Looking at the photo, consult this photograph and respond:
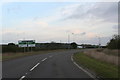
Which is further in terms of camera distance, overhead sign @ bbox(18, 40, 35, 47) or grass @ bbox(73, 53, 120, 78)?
overhead sign @ bbox(18, 40, 35, 47)

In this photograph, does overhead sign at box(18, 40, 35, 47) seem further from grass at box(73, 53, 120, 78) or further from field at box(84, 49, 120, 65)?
grass at box(73, 53, 120, 78)

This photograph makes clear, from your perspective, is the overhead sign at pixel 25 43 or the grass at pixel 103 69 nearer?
the grass at pixel 103 69

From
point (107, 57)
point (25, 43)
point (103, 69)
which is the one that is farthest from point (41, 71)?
point (25, 43)

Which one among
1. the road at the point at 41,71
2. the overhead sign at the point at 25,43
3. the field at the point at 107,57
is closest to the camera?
the road at the point at 41,71

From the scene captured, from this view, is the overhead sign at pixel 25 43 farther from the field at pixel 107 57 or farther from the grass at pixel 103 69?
the grass at pixel 103 69

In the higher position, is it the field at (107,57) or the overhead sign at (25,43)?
the overhead sign at (25,43)

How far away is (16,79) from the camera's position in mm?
14312

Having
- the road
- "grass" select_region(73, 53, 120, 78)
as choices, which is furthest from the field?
the road

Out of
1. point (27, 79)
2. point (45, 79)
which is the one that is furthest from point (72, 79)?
point (27, 79)

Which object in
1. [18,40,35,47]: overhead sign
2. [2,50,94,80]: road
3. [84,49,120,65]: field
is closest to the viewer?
[2,50,94,80]: road

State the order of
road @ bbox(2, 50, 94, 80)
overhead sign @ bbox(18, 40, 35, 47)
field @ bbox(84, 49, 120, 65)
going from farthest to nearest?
overhead sign @ bbox(18, 40, 35, 47) → field @ bbox(84, 49, 120, 65) → road @ bbox(2, 50, 94, 80)

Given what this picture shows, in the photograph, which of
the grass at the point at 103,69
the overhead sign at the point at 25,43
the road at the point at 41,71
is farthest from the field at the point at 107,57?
the overhead sign at the point at 25,43

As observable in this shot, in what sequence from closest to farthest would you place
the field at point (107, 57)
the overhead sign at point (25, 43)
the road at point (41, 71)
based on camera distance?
the road at point (41, 71)
the field at point (107, 57)
the overhead sign at point (25, 43)

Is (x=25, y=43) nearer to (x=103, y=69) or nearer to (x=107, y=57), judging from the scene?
(x=107, y=57)
